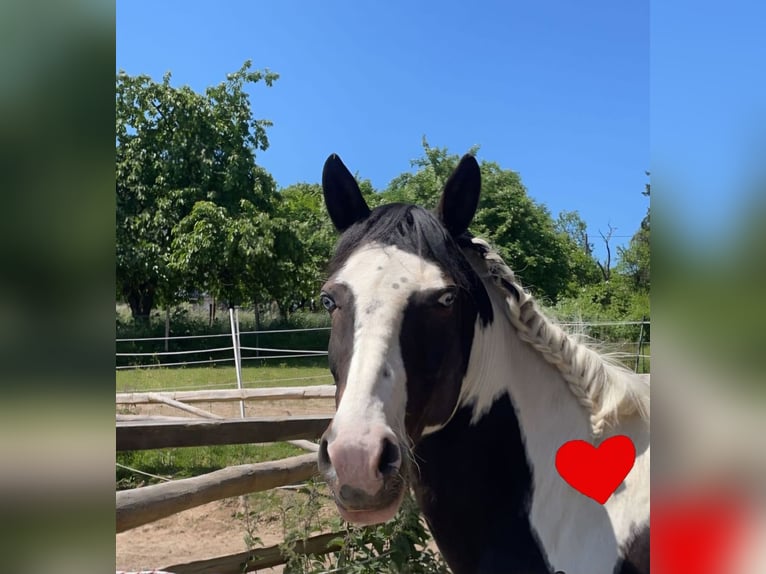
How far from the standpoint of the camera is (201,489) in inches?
88.0

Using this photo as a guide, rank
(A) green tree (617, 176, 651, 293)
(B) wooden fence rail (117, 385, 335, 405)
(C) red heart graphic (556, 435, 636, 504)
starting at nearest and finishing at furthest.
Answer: (A) green tree (617, 176, 651, 293) → (C) red heart graphic (556, 435, 636, 504) → (B) wooden fence rail (117, 385, 335, 405)

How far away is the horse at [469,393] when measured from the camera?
1274mm

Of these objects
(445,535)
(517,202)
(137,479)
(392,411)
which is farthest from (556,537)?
(137,479)

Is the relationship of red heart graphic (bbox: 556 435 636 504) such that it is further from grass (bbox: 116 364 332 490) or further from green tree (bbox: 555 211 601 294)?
green tree (bbox: 555 211 601 294)

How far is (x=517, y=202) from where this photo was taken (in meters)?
5.14

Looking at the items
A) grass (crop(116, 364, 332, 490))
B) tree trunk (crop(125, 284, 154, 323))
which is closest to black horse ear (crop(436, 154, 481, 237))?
grass (crop(116, 364, 332, 490))

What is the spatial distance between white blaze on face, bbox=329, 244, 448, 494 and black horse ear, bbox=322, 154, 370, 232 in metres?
0.28

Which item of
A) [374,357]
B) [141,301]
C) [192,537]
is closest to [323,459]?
[374,357]

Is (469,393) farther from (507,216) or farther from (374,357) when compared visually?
(507,216)

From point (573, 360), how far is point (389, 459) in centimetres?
70

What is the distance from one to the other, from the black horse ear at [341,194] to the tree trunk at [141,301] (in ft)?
31.5

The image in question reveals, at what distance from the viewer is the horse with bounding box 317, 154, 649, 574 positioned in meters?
1.27
